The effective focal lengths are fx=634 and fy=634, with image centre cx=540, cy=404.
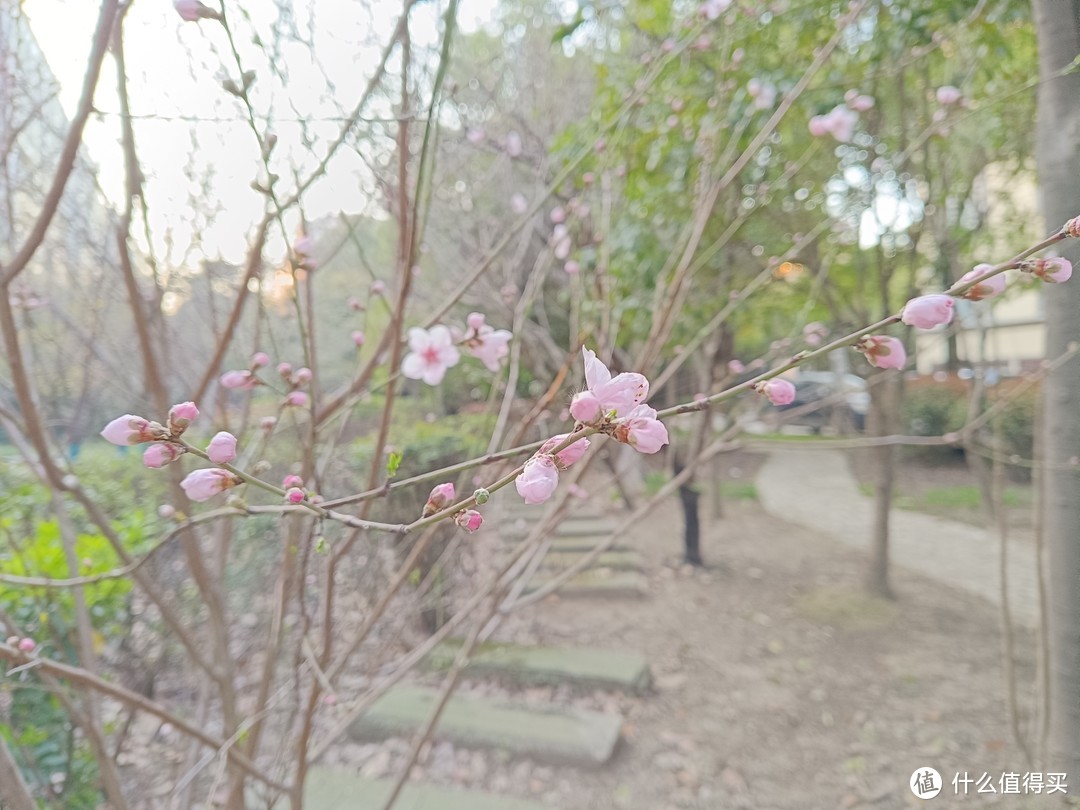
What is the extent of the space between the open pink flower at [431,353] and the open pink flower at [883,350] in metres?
0.92

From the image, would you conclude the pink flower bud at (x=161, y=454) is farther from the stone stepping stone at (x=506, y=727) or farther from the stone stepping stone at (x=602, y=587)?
the stone stepping stone at (x=602, y=587)

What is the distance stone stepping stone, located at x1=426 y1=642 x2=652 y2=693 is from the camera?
3176 millimetres

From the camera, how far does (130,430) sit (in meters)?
0.71

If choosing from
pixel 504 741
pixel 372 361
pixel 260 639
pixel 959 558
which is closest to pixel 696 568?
pixel 959 558

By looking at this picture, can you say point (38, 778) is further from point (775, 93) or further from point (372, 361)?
point (775, 93)

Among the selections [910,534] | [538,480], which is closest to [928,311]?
[538,480]

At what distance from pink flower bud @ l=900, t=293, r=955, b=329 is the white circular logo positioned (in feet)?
6.31

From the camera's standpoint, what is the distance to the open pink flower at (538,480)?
0.60 meters

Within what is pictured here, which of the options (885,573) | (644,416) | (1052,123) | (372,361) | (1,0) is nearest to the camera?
(644,416)

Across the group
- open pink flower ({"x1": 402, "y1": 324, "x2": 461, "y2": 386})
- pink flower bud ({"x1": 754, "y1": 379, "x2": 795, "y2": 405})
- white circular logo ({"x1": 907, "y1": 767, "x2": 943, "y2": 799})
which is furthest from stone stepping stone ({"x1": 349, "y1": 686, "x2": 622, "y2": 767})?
pink flower bud ({"x1": 754, "y1": 379, "x2": 795, "y2": 405})

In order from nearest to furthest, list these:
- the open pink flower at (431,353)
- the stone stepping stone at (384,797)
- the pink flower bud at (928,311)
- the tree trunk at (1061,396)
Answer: the pink flower bud at (928,311)
the tree trunk at (1061,396)
the open pink flower at (431,353)
the stone stepping stone at (384,797)

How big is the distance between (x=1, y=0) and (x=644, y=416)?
210cm

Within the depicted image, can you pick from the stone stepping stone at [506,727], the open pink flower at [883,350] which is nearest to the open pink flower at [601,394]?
the open pink flower at [883,350]

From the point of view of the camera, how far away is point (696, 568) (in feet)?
16.0
